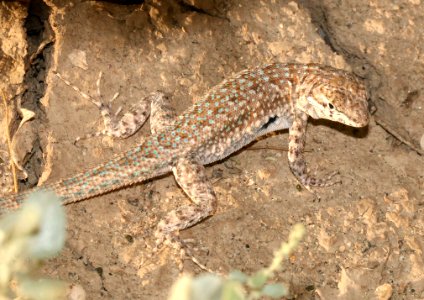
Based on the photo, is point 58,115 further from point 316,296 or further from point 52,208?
point 52,208

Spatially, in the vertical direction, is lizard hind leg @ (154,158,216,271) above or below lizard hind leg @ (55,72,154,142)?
below

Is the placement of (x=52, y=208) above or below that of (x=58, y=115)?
above

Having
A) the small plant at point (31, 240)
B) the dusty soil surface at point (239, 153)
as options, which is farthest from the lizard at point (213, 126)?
the small plant at point (31, 240)

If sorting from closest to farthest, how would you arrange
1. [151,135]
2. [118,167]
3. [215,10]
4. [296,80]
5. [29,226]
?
[29,226] → [118,167] → [151,135] → [296,80] → [215,10]

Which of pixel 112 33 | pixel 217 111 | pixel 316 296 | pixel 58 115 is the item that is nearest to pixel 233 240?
pixel 316 296

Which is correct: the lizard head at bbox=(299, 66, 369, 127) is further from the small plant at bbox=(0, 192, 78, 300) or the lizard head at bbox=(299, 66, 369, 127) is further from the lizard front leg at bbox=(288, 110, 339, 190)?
the small plant at bbox=(0, 192, 78, 300)

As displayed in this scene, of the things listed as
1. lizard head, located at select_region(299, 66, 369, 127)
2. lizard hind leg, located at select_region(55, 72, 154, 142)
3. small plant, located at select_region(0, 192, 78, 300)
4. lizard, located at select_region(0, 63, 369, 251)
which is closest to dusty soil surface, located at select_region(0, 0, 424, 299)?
lizard hind leg, located at select_region(55, 72, 154, 142)
